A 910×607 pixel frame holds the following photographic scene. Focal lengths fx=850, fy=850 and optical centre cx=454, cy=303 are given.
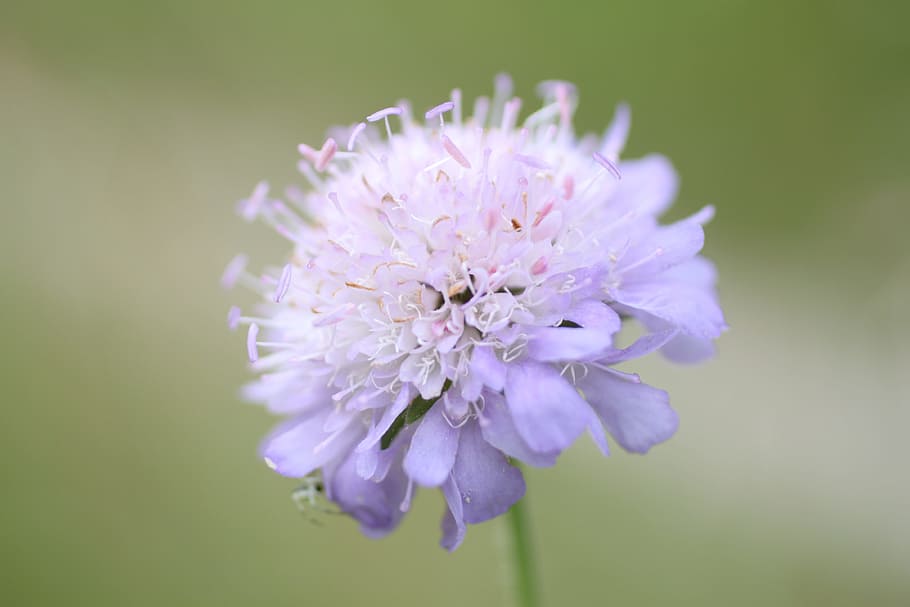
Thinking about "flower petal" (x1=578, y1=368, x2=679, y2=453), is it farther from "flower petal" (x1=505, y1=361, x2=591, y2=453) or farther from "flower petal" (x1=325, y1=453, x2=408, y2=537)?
"flower petal" (x1=325, y1=453, x2=408, y2=537)

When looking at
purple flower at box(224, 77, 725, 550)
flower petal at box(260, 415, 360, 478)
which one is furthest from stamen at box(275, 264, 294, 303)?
flower petal at box(260, 415, 360, 478)

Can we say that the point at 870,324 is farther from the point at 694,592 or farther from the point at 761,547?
the point at 694,592

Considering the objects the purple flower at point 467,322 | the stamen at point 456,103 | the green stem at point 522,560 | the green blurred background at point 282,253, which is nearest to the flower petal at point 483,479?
the purple flower at point 467,322

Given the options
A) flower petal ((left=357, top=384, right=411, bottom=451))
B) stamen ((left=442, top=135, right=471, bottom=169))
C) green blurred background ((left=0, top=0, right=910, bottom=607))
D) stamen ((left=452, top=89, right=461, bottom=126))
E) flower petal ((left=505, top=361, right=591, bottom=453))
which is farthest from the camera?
green blurred background ((left=0, top=0, right=910, bottom=607))

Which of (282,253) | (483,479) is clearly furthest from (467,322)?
(282,253)

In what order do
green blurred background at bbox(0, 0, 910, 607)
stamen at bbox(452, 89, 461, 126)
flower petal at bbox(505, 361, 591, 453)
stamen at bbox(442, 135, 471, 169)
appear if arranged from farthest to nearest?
green blurred background at bbox(0, 0, 910, 607) < stamen at bbox(452, 89, 461, 126) < stamen at bbox(442, 135, 471, 169) < flower petal at bbox(505, 361, 591, 453)

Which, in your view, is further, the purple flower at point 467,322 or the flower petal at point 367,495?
the flower petal at point 367,495

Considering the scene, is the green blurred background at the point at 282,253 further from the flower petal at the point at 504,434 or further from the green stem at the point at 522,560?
the flower petal at the point at 504,434
